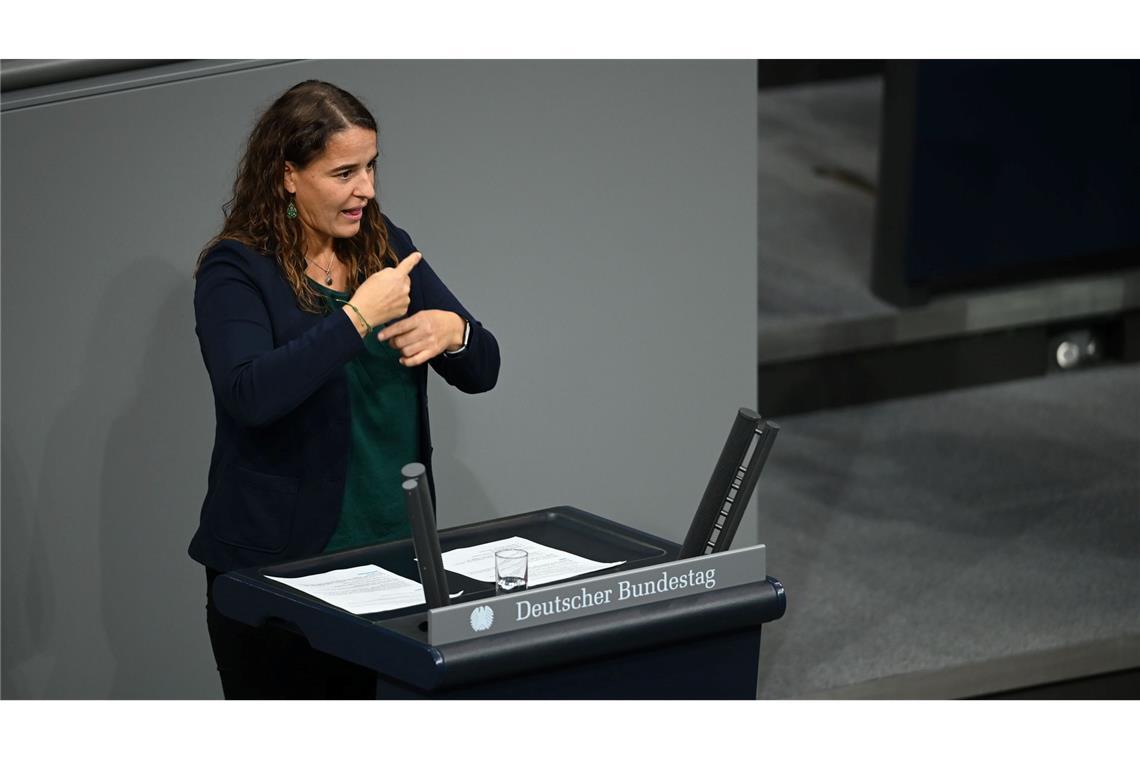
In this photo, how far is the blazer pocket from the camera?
2670 mm

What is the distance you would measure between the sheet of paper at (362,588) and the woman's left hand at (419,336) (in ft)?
1.01

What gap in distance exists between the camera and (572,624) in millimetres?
2162

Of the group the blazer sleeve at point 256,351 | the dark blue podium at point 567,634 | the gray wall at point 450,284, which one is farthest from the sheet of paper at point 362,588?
the gray wall at point 450,284

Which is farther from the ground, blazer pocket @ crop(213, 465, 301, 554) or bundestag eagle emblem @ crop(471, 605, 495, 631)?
bundestag eagle emblem @ crop(471, 605, 495, 631)

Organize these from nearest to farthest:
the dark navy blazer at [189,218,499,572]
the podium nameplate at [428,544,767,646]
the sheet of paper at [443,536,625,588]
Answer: the podium nameplate at [428,544,767,646], the sheet of paper at [443,536,625,588], the dark navy blazer at [189,218,499,572]

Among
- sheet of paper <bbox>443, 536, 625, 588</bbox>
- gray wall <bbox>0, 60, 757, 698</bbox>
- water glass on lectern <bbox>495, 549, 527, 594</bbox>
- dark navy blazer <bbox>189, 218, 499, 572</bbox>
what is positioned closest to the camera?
water glass on lectern <bbox>495, 549, 527, 594</bbox>

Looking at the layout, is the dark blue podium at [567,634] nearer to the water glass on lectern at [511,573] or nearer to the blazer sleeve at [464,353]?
the water glass on lectern at [511,573]

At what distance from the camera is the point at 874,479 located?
5492mm

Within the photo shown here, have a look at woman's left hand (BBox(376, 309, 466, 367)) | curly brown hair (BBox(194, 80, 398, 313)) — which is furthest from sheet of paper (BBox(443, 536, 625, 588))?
curly brown hair (BBox(194, 80, 398, 313))

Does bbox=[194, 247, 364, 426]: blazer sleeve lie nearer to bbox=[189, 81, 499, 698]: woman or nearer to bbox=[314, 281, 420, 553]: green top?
bbox=[189, 81, 499, 698]: woman

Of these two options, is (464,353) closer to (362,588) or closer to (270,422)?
(270,422)

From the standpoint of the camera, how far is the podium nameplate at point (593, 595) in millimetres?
2086

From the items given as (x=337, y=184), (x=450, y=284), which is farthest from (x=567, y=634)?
(x=450, y=284)

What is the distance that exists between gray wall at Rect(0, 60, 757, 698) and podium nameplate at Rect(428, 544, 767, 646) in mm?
1306
